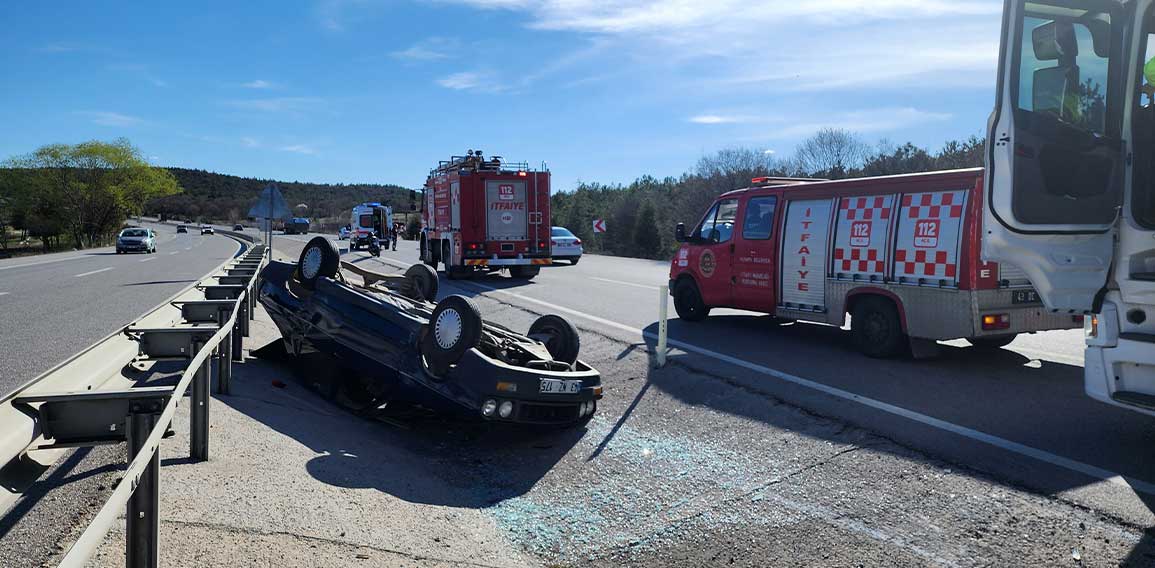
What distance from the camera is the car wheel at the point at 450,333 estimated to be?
20.1ft

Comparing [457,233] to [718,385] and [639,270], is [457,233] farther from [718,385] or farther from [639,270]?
[718,385]

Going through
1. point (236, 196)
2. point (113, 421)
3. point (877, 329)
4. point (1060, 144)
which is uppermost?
point (236, 196)

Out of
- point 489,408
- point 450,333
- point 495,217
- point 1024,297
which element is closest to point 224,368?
point 450,333

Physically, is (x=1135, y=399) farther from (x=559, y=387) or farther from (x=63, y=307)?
(x=63, y=307)

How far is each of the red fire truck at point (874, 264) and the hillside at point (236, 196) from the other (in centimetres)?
14576

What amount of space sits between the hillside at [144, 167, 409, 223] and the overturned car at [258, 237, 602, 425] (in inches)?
5790

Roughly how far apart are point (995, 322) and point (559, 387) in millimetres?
4544

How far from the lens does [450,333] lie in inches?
246

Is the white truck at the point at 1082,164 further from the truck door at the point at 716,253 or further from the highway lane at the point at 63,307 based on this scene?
the highway lane at the point at 63,307

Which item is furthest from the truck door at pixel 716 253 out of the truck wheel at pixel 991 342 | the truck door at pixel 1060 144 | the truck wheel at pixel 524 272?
the truck wheel at pixel 524 272

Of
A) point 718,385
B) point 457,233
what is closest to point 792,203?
point 718,385

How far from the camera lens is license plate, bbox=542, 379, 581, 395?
6090mm

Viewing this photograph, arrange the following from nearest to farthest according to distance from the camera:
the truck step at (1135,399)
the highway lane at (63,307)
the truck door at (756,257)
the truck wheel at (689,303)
→ the truck step at (1135,399) < the highway lane at (63,307) < the truck door at (756,257) < the truck wheel at (689,303)

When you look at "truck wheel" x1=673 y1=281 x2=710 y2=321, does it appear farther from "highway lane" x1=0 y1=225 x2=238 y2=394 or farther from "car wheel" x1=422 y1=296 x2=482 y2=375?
"highway lane" x1=0 y1=225 x2=238 y2=394
